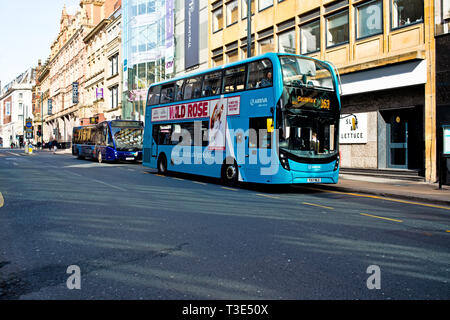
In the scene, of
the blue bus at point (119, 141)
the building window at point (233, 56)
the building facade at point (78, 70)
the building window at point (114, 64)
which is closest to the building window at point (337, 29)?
the building window at point (233, 56)

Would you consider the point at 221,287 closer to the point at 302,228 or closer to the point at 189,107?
the point at 302,228

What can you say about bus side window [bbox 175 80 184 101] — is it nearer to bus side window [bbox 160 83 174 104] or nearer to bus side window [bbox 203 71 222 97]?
bus side window [bbox 160 83 174 104]

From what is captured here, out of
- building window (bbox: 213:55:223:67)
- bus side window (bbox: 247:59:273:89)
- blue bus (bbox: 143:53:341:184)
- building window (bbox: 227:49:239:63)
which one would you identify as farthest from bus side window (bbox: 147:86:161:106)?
building window (bbox: 213:55:223:67)

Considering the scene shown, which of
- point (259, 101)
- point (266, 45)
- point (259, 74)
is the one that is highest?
point (266, 45)

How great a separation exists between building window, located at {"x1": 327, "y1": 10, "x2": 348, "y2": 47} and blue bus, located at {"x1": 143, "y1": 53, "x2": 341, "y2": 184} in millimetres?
7182

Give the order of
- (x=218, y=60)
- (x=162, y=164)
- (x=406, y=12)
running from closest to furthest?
(x=406, y=12) → (x=162, y=164) → (x=218, y=60)

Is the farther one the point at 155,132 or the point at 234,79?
the point at 155,132

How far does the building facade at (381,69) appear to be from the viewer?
15344 millimetres

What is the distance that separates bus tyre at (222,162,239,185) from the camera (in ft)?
44.6

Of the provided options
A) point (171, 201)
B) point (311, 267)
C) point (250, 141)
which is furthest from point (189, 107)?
point (311, 267)

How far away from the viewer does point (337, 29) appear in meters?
19.7

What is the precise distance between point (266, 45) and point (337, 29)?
581cm

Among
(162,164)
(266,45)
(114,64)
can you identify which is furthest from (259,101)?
(114,64)

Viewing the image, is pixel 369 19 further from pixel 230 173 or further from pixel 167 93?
pixel 230 173
